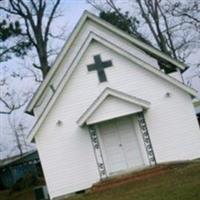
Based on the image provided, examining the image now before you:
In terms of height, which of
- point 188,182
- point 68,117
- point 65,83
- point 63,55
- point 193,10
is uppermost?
point 193,10

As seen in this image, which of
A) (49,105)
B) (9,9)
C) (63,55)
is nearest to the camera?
(49,105)

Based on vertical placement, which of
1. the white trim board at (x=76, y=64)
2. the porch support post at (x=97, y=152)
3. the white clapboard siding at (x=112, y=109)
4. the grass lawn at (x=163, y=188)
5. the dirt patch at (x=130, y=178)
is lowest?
the grass lawn at (x=163, y=188)

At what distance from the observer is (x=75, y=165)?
23031 mm

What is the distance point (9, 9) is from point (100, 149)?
57.1ft

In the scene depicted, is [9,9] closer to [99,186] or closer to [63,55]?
[63,55]

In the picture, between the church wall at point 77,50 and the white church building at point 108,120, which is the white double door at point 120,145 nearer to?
the white church building at point 108,120

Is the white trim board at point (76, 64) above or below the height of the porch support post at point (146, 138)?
above

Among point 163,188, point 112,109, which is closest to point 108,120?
point 112,109

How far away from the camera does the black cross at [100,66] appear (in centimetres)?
2369

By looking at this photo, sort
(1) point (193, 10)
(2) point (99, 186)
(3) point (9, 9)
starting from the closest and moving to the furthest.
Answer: (2) point (99, 186) → (3) point (9, 9) → (1) point (193, 10)

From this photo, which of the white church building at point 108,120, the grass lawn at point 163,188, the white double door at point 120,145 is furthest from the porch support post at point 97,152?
the grass lawn at point 163,188

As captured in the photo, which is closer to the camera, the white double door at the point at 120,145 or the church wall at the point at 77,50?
the white double door at the point at 120,145

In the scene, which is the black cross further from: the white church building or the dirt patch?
the dirt patch

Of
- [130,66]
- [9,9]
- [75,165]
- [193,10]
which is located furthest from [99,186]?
[193,10]
